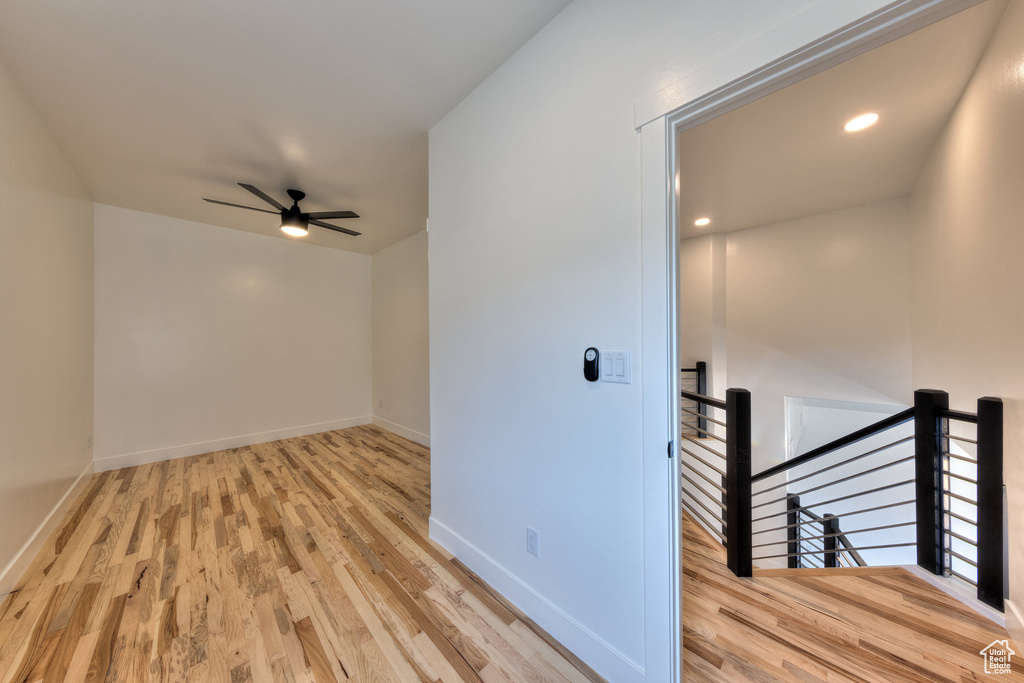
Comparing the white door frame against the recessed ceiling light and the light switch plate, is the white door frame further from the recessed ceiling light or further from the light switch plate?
the recessed ceiling light

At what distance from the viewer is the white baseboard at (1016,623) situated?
55.3 inches

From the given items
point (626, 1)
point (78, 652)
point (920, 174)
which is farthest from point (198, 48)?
point (920, 174)

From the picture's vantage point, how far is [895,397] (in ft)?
11.4

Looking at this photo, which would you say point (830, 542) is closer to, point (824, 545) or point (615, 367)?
point (824, 545)

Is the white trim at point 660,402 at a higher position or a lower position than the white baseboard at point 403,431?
higher

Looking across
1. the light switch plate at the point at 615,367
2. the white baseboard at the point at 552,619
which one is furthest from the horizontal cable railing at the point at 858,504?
the light switch plate at the point at 615,367

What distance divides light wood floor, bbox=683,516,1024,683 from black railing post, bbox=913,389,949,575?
17 cm

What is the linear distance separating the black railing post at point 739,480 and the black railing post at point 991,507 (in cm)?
93

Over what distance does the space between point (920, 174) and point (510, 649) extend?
461 centimetres

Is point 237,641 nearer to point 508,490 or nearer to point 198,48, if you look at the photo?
point 508,490

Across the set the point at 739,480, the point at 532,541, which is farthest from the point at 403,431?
the point at 739,480

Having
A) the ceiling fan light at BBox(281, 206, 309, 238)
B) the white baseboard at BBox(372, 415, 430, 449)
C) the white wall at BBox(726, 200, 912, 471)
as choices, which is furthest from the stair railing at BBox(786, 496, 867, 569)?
the ceiling fan light at BBox(281, 206, 309, 238)

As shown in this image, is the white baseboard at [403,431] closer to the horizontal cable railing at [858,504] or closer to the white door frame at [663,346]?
the white door frame at [663,346]

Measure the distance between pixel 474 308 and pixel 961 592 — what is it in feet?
9.13
